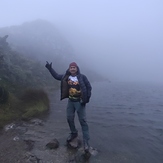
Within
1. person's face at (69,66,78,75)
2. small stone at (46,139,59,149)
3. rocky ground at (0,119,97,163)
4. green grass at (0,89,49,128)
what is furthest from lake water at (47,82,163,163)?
person's face at (69,66,78,75)

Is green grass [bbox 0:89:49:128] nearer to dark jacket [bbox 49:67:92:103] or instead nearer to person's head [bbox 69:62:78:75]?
dark jacket [bbox 49:67:92:103]

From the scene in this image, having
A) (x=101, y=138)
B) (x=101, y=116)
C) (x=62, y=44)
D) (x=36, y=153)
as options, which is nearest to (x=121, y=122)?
(x=101, y=116)

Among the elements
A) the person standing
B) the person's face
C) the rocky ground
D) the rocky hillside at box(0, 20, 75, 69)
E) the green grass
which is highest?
the rocky hillside at box(0, 20, 75, 69)

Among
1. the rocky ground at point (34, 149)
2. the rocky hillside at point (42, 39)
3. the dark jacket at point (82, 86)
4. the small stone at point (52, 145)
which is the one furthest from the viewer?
the rocky hillside at point (42, 39)

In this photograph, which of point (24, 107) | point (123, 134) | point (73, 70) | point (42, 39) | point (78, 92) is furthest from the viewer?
point (42, 39)

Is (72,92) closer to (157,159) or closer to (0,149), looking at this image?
(0,149)

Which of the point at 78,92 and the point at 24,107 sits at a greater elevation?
the point at 78,92

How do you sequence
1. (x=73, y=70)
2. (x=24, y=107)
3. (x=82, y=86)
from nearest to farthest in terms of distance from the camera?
(x=82, y=86) < (x=73, y=70) < (x=24, y=107)

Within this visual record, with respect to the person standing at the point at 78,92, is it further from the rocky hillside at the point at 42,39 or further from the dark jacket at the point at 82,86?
the rocky hillside at the point at 42,39

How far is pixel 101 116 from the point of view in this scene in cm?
1559

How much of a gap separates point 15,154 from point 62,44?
273 feet

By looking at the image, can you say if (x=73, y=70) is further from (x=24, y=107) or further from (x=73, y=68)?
(x=24, y=107)

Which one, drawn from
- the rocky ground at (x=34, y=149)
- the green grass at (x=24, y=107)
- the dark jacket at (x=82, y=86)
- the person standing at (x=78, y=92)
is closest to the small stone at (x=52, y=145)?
the rocky ground at (x=34, y=149)

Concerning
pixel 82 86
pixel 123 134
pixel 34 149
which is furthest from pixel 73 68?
pixel 123 134
